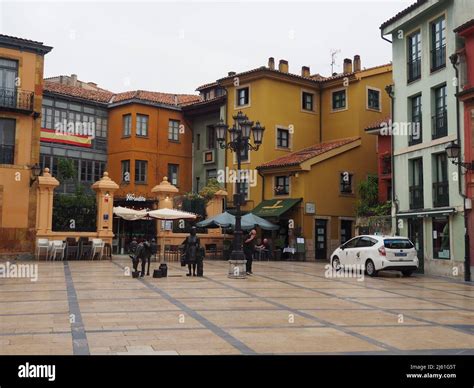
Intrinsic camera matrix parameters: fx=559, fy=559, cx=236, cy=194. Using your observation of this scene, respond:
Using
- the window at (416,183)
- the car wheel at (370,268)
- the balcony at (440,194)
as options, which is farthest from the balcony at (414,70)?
the car wheel at (370,268)

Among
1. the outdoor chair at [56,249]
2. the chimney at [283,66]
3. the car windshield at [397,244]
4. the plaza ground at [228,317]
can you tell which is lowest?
the plaza ground at [228,317]

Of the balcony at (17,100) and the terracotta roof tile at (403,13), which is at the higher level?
the terracotta roof tile at (403,13)

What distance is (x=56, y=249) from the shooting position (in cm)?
2488

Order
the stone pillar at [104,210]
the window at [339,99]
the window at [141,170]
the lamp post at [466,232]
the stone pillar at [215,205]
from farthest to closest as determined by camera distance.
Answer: the window at [141,170]
the window at [339,99]
the stone pillar at [215,205]
the stone pillar at [104,210]
the lamp post at [466,232]

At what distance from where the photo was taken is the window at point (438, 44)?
72.8 ft

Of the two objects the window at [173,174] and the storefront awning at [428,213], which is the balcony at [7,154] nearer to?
the window at [173,174]

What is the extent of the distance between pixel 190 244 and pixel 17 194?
12.0 m

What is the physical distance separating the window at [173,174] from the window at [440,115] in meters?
20.3

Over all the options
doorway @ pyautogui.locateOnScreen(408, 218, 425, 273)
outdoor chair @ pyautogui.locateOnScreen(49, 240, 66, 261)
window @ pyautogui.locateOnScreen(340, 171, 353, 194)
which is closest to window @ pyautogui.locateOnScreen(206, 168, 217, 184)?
window @ pyautogui.locateOnScreen(340, 171, 353, 194)

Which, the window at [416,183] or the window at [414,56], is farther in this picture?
the window at [414,56]

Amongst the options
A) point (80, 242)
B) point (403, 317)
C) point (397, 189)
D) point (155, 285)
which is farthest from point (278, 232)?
point (403, 317)

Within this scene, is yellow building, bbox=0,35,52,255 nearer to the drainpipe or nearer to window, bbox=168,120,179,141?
window, bbox=168,120,179,141

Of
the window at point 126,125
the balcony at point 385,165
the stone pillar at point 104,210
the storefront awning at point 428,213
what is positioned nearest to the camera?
the storefront awning at point 428,213

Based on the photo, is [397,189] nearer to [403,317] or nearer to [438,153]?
[438,153]
